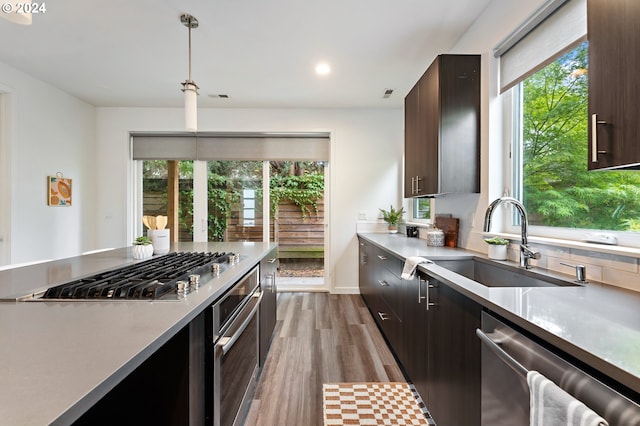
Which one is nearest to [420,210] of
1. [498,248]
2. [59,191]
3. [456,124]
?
[456,124]

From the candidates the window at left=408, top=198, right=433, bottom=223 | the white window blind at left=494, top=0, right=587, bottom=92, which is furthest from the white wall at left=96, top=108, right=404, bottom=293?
the white window blind at left=494, top=0, right=587, bottom=92

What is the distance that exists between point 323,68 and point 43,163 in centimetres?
333

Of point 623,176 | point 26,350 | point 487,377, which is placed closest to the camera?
point 26,350

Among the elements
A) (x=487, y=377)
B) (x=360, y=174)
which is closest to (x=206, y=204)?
(x=360, y=174)

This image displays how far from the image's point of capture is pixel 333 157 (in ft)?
14.9

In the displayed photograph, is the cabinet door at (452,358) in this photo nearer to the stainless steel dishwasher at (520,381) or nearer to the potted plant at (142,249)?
the stainless steel dishwasher at (520,381)

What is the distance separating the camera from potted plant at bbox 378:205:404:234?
4355 mm

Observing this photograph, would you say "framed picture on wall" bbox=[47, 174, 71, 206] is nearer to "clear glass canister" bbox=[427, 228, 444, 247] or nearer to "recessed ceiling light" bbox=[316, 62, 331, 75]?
"recessed ceiling light" bbox=[316, 62, 331, 75]

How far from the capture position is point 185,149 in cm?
458

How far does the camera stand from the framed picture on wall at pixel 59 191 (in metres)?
3.73

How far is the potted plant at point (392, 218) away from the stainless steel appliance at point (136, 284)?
3153mm

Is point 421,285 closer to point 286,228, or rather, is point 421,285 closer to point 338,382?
point 338,382

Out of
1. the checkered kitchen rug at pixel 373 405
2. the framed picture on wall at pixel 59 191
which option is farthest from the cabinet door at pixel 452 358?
the framed picture on wall at pixel 59 191

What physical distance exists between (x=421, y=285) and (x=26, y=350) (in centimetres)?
168
